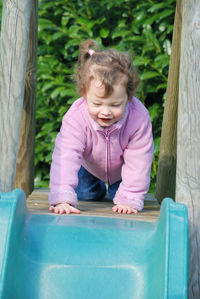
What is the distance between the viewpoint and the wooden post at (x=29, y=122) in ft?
10.5

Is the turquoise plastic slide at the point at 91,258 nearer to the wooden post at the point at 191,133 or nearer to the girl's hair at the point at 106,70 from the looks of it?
the wooden post at the point at 191,133

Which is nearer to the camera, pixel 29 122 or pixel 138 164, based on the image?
pixel 138 164

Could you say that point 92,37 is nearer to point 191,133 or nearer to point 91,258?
point 191,133

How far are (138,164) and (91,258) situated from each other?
95 cm

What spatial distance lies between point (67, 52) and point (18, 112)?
112 inches

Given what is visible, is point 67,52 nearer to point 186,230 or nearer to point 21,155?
point 21,155

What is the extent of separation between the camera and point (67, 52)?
16.2 feet

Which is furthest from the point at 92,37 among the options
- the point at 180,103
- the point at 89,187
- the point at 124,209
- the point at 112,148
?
the point at 180,103

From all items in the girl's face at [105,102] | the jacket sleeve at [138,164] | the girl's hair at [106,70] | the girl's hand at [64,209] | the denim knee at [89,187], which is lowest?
the denim knee at [89,187]

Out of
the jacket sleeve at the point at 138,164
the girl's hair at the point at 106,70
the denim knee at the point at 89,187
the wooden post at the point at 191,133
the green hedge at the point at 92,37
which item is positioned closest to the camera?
the wooden post at the point at 191,133

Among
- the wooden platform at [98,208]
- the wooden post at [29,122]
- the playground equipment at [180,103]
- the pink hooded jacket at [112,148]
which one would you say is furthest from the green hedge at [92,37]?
the playground equipment at [180,103]

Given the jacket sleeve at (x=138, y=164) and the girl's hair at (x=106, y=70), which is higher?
the girl's hair at (x=106, y=70)

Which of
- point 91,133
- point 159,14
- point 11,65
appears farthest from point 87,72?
point 159,14

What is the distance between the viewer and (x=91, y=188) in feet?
10.9
